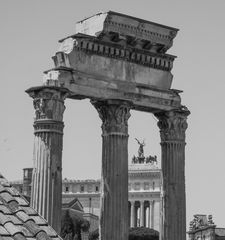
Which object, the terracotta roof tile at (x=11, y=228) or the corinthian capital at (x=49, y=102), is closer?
the terracotta roof tile at (x=11, y=228)

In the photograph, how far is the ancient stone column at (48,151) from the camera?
20.0m

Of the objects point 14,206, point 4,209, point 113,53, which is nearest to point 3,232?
point 4,209

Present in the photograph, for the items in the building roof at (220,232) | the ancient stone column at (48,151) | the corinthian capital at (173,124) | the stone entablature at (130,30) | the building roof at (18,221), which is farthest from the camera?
the building roof at (220,232)

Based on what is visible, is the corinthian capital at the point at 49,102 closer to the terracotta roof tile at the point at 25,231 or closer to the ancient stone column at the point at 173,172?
the ancient stone column at the point at 173,172

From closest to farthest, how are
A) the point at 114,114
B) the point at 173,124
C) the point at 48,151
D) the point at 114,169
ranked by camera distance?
the point at 48,151
the point at 114,169
the point at 114,114
the point at 173,124

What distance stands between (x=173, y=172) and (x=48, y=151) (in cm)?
510

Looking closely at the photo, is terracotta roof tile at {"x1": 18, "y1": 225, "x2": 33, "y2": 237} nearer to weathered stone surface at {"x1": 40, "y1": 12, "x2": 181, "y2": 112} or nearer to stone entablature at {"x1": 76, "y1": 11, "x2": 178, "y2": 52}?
weathered stone surface at {"x1": 40, "y1": 12, "x2": 181, "y2": 112}

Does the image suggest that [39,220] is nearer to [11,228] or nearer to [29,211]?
[29,211]

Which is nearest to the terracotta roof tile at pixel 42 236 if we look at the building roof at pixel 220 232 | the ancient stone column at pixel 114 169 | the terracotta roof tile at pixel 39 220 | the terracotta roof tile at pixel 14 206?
the terracotta roof tile at pixel 39 220

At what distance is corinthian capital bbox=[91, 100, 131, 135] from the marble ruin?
0.03 m

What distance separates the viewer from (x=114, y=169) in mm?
21922

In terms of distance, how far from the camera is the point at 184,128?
24.3 meters

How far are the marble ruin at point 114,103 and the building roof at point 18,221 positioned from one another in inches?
552

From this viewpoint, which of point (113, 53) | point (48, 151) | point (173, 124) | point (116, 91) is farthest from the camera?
point (173, 124)
